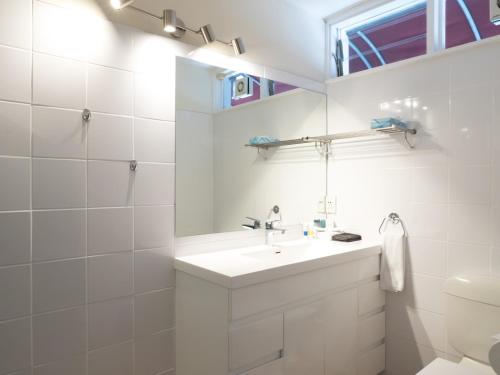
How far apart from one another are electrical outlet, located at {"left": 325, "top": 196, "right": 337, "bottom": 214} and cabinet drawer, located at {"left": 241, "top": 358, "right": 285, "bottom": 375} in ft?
3.66

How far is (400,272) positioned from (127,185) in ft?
5.05

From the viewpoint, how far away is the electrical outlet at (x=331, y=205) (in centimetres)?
241

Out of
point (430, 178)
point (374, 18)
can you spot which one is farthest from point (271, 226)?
point (374, 18)

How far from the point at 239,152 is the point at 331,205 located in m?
0.78

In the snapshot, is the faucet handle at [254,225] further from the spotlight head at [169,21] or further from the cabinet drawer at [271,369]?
the spotlight head at [169,21]

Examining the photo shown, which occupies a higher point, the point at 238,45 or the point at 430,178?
the point at 238,45

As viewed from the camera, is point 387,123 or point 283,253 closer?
point 387,123

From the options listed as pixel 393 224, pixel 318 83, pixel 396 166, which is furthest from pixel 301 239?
pixel 318 83

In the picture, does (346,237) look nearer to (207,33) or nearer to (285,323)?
(285,323)

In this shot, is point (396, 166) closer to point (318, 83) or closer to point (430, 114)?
point (430, 114)

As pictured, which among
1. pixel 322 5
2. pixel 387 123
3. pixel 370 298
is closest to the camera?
pixel 387 123

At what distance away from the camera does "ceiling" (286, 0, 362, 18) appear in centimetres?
226

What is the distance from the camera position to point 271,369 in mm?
1550

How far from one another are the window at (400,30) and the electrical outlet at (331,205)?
2.92 ft
